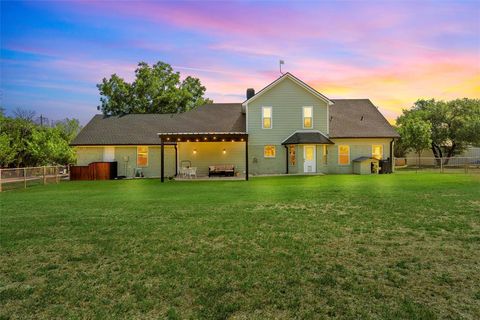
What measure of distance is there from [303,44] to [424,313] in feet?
58.3

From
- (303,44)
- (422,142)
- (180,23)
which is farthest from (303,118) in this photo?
(422,142)

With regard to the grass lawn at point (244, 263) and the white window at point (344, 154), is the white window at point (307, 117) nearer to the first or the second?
the white window at point (344, 154)

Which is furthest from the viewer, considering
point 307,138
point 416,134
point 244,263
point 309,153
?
point 416,134

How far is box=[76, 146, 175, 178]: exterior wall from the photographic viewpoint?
81.3 ft

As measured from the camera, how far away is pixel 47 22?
15.8 meters

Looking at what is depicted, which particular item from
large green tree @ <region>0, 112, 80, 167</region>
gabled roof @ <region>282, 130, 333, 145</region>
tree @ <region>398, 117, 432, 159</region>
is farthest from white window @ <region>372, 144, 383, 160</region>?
large green tree @ <region>0, 112, 80, 167</region>

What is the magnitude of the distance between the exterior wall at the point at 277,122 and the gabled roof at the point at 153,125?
186 cm

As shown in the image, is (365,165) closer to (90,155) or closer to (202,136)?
(202,136)

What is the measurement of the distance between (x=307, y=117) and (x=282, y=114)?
198 cm

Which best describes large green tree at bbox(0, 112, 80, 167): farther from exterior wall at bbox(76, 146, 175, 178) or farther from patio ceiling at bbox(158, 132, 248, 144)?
patio ceiling at bbox(158, 132, 248, 144)

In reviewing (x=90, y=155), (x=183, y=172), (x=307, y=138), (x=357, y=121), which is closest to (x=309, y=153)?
(x=307, y=138)

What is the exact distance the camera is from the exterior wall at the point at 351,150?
81.6 feet

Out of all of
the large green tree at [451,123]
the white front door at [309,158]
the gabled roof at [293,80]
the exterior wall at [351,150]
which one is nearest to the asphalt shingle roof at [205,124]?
the exterior wall at [351,150]

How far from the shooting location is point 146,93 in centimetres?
3850
